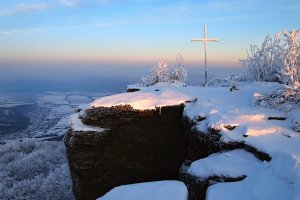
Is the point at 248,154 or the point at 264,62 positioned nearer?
the point at 248,154

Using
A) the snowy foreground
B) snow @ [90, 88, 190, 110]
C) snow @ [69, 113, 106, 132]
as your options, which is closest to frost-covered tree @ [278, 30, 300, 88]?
the snowy foreground

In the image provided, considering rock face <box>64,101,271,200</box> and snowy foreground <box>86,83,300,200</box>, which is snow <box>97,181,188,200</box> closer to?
snowy foreground <box>86,83,300,200</box>

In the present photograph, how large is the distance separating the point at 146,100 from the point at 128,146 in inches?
99.2

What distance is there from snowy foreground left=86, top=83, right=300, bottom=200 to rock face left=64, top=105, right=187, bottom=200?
2.07 feet

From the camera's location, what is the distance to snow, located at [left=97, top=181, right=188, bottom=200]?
242 inches

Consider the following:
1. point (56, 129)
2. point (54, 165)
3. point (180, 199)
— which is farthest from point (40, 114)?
point (180, 199)

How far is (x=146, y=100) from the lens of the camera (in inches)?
710

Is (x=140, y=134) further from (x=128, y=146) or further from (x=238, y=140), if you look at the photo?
(x=238, y=140)

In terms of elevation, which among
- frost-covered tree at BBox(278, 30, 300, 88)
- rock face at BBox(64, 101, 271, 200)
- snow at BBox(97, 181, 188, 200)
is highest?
frost-covered tree at BBox(278, 30, 300, 88)

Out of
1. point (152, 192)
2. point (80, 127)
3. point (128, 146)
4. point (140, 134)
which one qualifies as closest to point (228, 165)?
point (152, 192)

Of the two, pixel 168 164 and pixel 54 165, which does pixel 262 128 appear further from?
pixel 54 165

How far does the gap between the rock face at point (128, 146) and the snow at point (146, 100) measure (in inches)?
12.0

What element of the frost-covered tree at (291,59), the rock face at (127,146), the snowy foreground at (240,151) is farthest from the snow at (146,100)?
the frost-covered tree at (291,59)

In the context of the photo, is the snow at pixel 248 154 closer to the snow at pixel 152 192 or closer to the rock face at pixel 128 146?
the rock face at pixel 128 146
